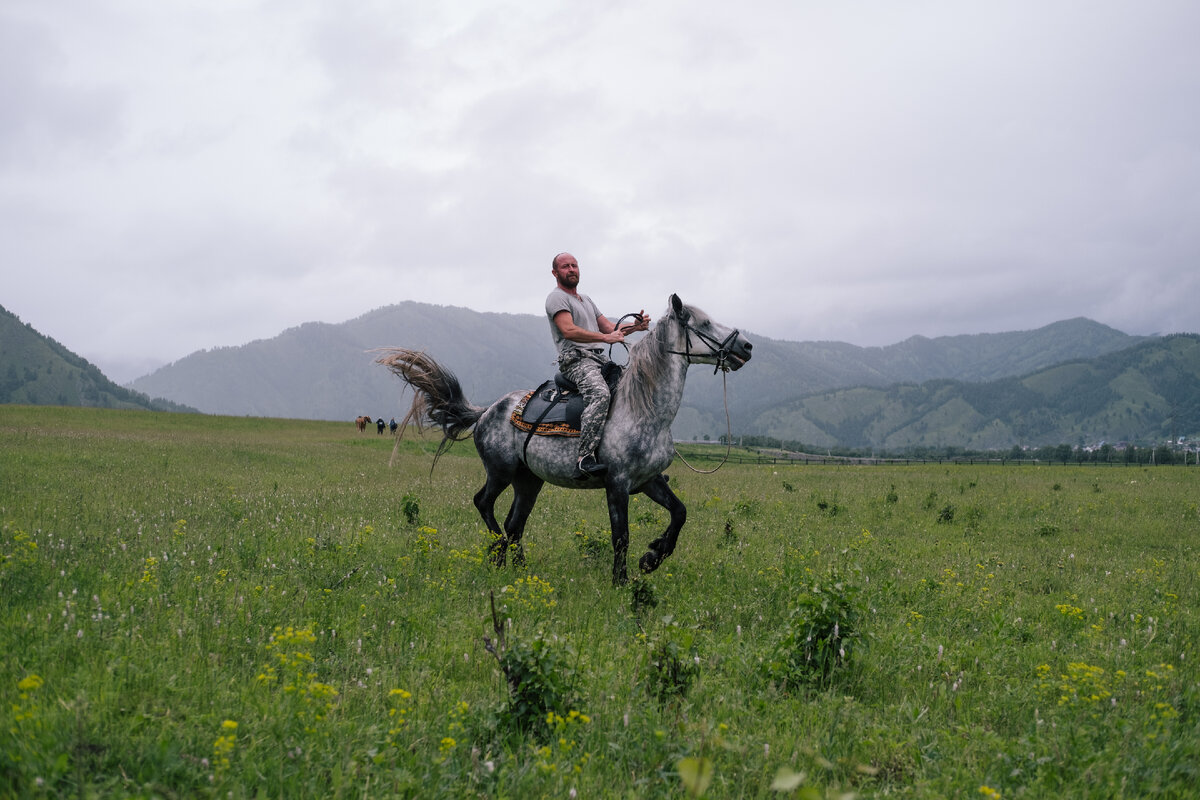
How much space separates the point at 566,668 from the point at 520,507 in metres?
5.81

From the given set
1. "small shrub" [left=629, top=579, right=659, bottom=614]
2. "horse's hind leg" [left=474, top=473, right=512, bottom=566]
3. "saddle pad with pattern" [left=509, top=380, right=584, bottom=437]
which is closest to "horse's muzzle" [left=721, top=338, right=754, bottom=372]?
"saddle pad with pattern" [left=509, top=380, right=584, bottom=437]

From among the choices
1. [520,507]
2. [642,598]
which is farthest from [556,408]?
[642,598]

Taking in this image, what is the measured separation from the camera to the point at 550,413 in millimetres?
9828

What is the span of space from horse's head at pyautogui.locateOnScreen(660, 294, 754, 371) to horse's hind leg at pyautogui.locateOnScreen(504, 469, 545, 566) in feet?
10.7

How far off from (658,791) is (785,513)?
13.8 meters

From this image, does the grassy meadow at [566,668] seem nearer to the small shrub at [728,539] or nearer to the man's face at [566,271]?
the small shrub at [728,539]

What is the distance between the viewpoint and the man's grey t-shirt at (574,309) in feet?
31.8

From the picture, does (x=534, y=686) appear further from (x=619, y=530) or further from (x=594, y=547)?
(x=594, y=547)

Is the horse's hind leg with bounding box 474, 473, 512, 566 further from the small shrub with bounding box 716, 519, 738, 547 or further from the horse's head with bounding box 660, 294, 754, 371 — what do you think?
the small shrub with bounding box 716, 519, 738, 547

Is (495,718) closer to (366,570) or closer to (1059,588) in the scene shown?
(366,570)

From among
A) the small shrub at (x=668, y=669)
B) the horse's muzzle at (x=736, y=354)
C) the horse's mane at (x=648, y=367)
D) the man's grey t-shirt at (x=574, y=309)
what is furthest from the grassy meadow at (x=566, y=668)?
the man's grey t-shirt at (x=574, y=309)

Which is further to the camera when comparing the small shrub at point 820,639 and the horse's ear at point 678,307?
the horse's ear at point 678,307

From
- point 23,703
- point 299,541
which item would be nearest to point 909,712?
point 23,703

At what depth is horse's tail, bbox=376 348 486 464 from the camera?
1143 cm
